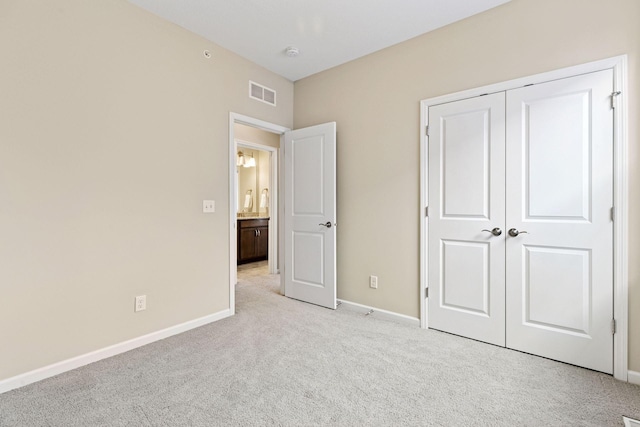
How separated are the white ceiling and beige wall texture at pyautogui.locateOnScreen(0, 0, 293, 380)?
0.77 feet

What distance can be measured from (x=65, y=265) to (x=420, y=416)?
2.47 m

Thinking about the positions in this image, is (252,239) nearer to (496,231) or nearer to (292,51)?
(292,51)

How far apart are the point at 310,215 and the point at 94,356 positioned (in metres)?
2.28

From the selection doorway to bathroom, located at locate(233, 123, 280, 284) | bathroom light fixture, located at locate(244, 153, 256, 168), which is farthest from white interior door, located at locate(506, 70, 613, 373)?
bathroom light fixture, located at locate(244, 153, 256, 168)

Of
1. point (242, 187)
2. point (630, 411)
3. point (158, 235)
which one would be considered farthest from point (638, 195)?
point (242, 187)

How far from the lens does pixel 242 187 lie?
7.21m

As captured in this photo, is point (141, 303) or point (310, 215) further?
point (310, 215)

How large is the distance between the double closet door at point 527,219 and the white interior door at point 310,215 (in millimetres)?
1072

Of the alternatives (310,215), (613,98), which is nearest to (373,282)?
(310,215)

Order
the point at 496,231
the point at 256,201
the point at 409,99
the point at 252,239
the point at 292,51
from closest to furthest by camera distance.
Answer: the point at 496,231 → the point at 409,99 → the point at 292,51 → the point at 252,239 → the point at 256,201

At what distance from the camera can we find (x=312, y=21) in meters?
2.62

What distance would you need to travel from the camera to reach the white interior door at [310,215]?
337cm

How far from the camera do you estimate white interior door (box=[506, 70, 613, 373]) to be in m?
2.03

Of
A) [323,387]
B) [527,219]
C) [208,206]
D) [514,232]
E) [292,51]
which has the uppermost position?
[292,51]
